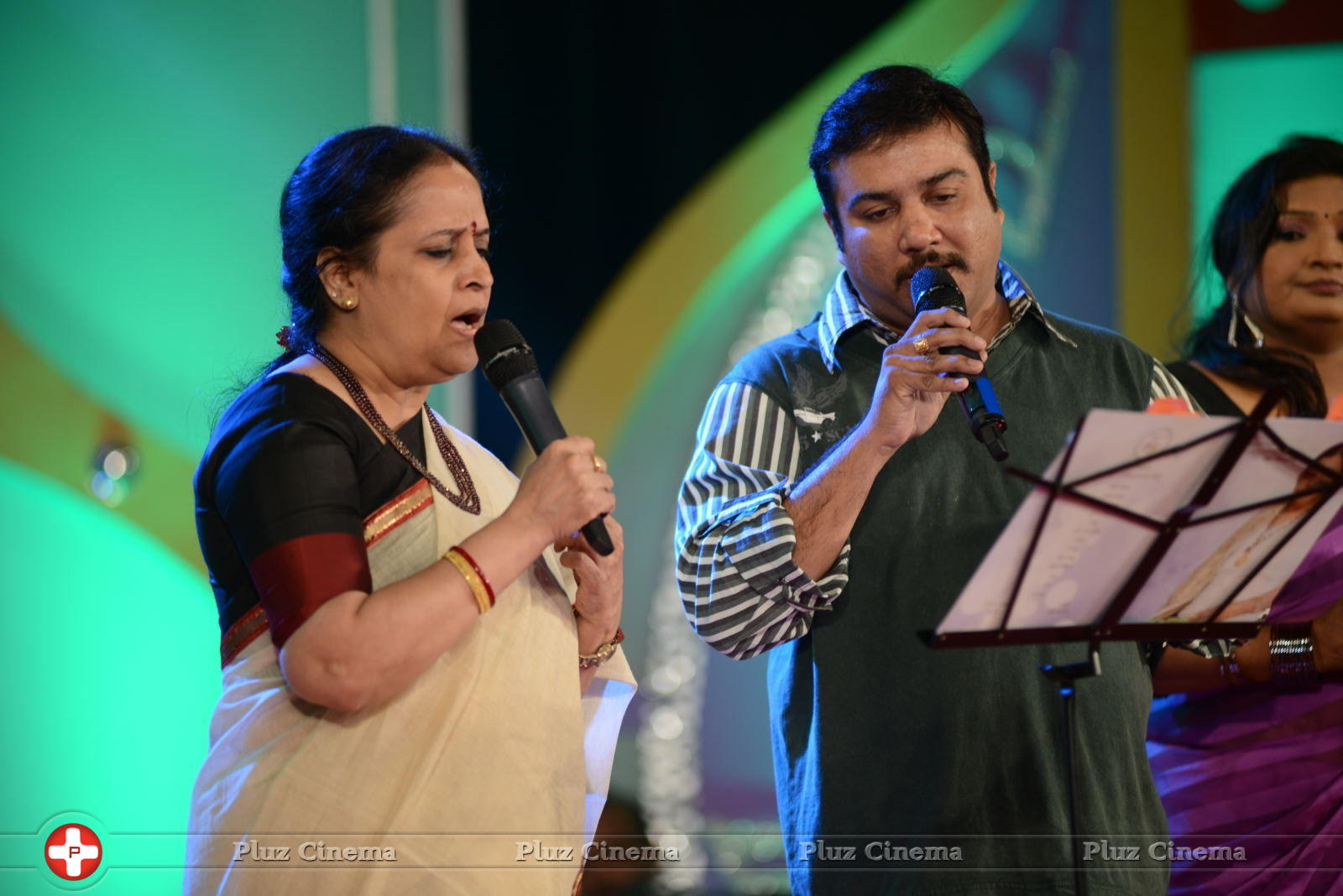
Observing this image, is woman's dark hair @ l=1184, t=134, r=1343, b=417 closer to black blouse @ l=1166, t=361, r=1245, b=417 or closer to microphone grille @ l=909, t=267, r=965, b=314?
black blouse @ l=1166, t=361, r=1245, b=417

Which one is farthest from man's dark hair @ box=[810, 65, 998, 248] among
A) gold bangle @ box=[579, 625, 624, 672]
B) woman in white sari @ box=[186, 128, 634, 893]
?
gold bangle @ box=[579, 625, 624, 672]

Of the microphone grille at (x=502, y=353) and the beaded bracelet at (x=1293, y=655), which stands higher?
the microphone grille at (x=502, y=353)

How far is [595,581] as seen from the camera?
185 centimetres

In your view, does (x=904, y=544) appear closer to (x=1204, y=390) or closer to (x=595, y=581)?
(x=595, y=581)

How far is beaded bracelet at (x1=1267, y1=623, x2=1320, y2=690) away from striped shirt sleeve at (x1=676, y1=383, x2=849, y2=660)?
85 centimetres

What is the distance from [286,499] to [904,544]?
0.93 m

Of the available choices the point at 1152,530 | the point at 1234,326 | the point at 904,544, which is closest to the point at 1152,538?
the point at 1152,530

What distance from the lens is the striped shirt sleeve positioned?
1.87 metres

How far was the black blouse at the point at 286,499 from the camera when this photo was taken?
1.51m

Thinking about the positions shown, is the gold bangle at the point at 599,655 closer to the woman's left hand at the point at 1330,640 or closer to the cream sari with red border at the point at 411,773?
the cream sari with red border at the point at 411,773

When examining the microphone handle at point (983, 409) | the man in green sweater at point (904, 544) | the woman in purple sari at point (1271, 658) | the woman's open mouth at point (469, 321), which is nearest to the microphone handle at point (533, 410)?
the woman's open mouth at point (469, 321)

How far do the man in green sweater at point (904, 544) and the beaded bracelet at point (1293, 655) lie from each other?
0.37 meters

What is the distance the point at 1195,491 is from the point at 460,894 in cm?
100

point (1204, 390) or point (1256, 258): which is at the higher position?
point (1256, 258)
